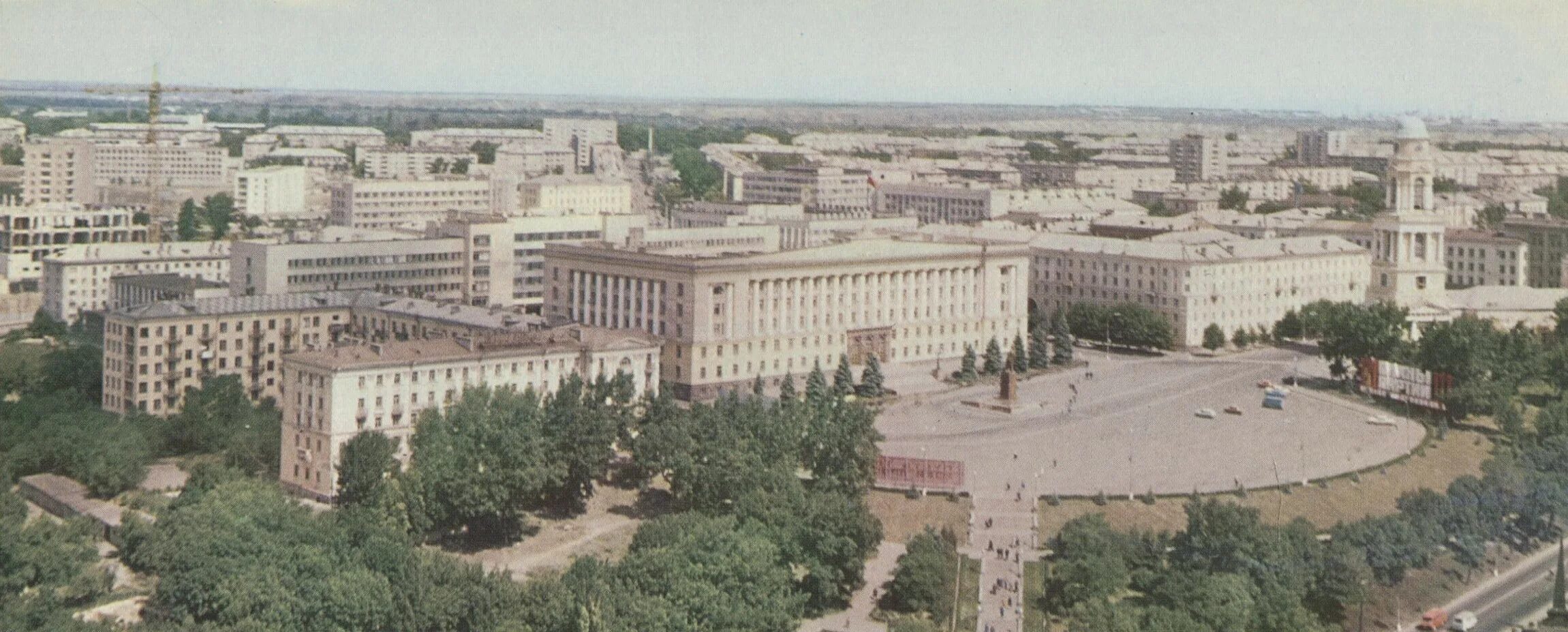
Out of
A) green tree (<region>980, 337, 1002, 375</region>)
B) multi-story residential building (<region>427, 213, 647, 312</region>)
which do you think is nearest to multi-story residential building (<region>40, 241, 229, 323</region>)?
multi-story residential building (<region>427, 213, 647, 312</region>)

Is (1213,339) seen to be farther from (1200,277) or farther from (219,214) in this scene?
(219,214)

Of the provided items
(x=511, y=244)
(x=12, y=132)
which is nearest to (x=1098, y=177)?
(x=511, y=244)

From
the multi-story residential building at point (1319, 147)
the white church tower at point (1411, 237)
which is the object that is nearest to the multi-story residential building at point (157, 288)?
the white church tower at point (1411, 237)

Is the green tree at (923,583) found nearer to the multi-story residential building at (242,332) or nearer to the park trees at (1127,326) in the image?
the multi-story residential building at (242,332)

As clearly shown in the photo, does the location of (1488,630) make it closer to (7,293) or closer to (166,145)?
(7,293)

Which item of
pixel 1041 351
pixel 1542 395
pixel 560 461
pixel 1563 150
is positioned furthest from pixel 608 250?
pixel 1563 150
